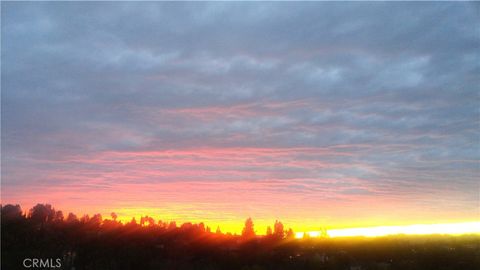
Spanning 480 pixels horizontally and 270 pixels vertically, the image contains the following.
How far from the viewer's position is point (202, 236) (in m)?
60.4

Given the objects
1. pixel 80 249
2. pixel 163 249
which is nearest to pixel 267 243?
pixel 163 249

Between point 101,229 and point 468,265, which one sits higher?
point 101,229

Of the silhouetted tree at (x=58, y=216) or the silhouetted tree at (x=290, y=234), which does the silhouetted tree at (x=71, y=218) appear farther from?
the silhouetted tree at (x=290, y=234)

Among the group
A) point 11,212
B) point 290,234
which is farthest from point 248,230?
point 11,212

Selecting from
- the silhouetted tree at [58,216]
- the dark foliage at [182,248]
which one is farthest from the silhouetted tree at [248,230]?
the silhouetted tree at [58,216]

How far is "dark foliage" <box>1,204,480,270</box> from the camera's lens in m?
44.0

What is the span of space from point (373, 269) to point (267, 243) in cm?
1595

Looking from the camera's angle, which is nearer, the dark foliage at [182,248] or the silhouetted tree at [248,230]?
the dark foliage at [182,248]

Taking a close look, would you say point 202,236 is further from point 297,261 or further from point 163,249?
point 297,261

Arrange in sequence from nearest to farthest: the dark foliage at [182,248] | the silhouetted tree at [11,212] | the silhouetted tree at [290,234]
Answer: the dark foliage at [182,248] < the silhouetted tree at [11,212] < the silhouetted tree at [290,234]

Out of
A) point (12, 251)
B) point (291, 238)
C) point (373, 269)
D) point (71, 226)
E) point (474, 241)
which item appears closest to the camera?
point (12, 251)

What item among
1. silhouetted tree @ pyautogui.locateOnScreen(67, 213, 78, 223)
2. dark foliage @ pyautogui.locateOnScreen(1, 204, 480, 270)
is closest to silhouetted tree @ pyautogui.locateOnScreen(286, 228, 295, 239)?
dark foliage @ pyautogui.locateOnScreen(1, 204, 480, 270)

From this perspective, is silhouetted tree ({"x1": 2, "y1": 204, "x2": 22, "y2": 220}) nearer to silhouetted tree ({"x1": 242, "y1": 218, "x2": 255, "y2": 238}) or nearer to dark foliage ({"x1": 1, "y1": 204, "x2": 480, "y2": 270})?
dark foliage ({"x1": 1, "y1": 204, "x2": 480, "y2": 270})

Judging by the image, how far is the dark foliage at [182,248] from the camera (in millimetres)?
44031
